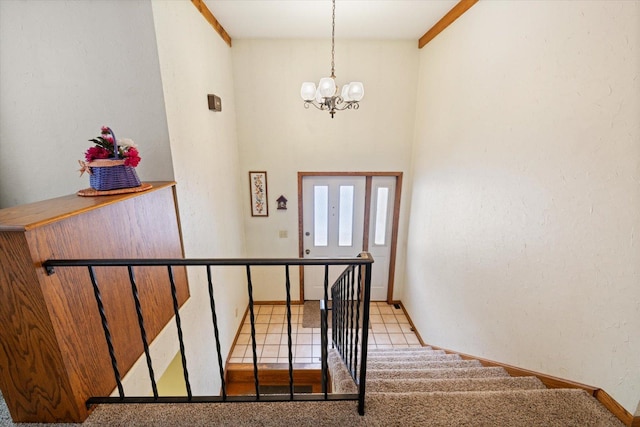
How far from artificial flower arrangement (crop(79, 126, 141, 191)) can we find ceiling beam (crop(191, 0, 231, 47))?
1.55m

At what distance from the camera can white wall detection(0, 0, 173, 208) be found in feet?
5.29

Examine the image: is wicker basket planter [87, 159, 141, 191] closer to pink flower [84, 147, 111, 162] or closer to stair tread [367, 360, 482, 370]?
pink flower [84, 147, 111, 162]

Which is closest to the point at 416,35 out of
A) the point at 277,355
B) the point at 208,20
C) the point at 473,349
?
the point at 208,20

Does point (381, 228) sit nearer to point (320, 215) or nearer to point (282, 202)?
point (320, 215)

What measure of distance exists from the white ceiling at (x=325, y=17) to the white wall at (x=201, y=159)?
304 mm

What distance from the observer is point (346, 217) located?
399cm

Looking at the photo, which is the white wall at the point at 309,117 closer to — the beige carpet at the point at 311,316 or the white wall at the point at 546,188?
the white wall at the point at 546,188

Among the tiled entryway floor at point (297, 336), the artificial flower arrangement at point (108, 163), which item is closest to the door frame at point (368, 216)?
the tiled entryway floor at point (297, 336)

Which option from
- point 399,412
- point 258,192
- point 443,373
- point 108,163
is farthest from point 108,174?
point 258,192

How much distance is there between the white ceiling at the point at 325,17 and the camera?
2.44 meters

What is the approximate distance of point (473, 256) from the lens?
89.0 inches

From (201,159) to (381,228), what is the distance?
265 centimetres

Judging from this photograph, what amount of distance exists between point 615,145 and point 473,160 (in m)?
1.14

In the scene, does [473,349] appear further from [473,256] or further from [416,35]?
[416,35]
